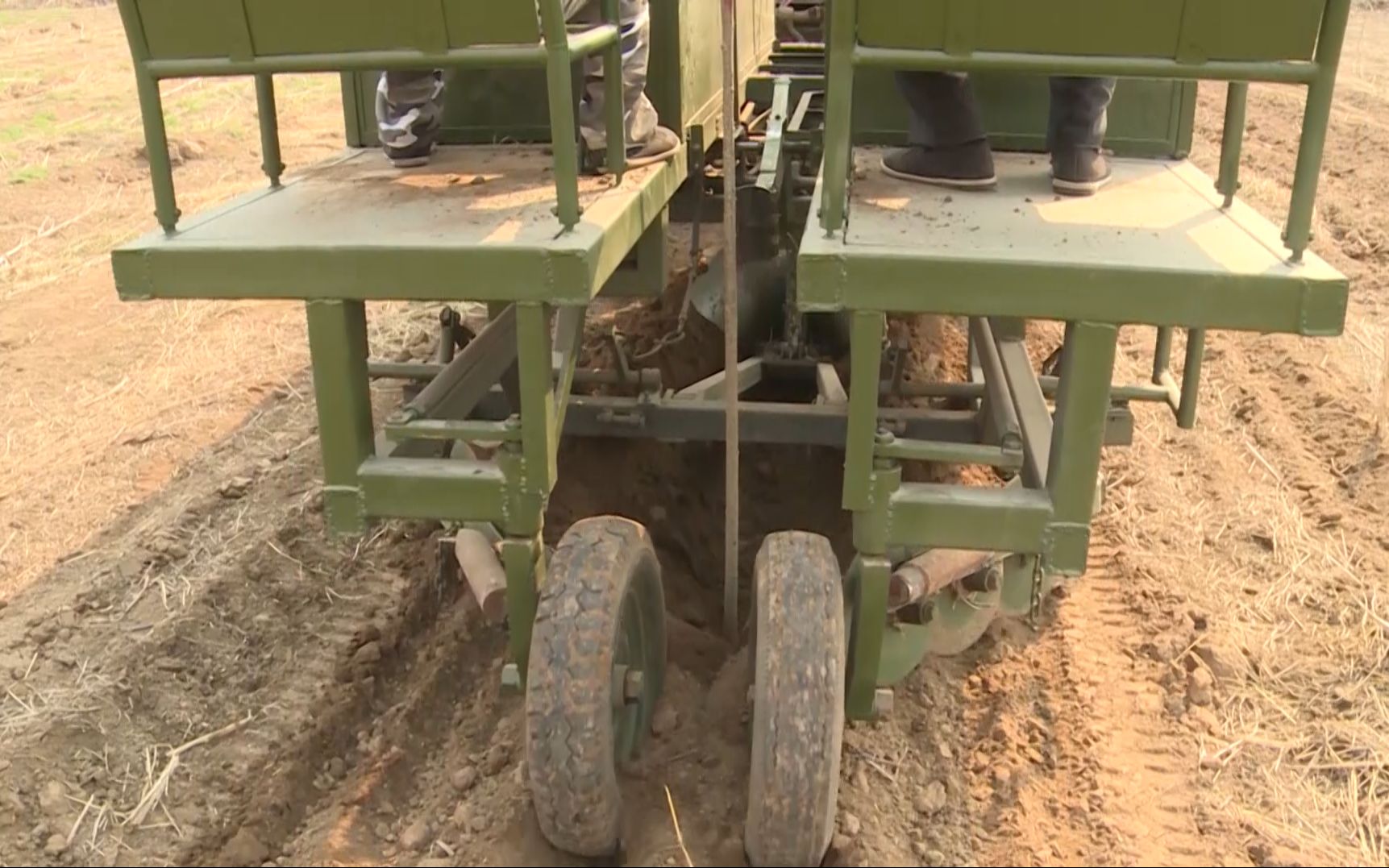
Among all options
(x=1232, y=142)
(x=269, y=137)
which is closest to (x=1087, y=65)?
(x=1232, y=142)

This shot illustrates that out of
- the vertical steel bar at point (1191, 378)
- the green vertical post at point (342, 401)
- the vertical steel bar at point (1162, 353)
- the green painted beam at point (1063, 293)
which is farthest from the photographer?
the vertical steel bar at point (1162, 353)

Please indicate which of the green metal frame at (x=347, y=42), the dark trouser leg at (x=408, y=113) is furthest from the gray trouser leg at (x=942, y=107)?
the dark trouser leg at (x=408, y=113)

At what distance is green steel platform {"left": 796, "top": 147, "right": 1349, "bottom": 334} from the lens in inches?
122

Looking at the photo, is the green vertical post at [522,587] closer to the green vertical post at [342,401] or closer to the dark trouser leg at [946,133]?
the green vertical post at [342,401]

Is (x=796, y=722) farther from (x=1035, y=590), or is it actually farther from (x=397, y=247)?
(x=397, y=247)

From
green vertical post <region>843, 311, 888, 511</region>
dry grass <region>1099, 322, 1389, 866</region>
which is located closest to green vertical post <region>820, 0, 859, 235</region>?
green vertical post <region>843, 311, 888, 511</region>

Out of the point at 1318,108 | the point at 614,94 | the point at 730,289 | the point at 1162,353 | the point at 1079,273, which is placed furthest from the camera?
the point at 1162,353

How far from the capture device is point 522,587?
353cm

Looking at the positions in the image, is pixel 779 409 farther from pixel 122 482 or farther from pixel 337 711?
pixel 122 482

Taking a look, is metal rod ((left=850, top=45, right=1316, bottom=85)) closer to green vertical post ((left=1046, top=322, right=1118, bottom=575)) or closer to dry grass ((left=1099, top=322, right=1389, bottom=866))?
green vertical post ((left=1046, top=322, right=1118, bottom=575))

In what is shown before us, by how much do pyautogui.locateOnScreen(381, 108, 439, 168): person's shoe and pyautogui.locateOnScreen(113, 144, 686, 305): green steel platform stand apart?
46 cm

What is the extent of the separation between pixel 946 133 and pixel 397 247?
6.04 feet

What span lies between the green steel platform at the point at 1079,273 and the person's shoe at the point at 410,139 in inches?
64.5

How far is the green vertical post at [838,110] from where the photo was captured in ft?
10.2
